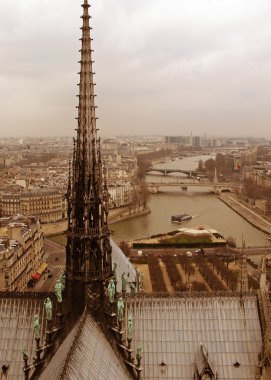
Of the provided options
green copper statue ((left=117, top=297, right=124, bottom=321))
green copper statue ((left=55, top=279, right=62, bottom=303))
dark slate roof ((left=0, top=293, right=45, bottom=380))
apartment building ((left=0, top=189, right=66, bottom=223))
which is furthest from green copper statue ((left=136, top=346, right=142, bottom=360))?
apartment building ((left=0, top=189, right=66, bottom=223))

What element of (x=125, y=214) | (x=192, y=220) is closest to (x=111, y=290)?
(x=192, y=220)

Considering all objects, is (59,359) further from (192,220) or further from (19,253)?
(192,220)

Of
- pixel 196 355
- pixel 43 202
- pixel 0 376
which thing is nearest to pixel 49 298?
pixel 0 376

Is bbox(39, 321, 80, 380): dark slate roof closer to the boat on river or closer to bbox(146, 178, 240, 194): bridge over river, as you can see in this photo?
the boat on river

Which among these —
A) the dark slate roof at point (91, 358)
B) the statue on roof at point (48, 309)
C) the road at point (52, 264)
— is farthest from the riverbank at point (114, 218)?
the dark slate roof at point (91, 358)

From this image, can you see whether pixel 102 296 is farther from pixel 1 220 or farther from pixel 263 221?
pixel 263 221
